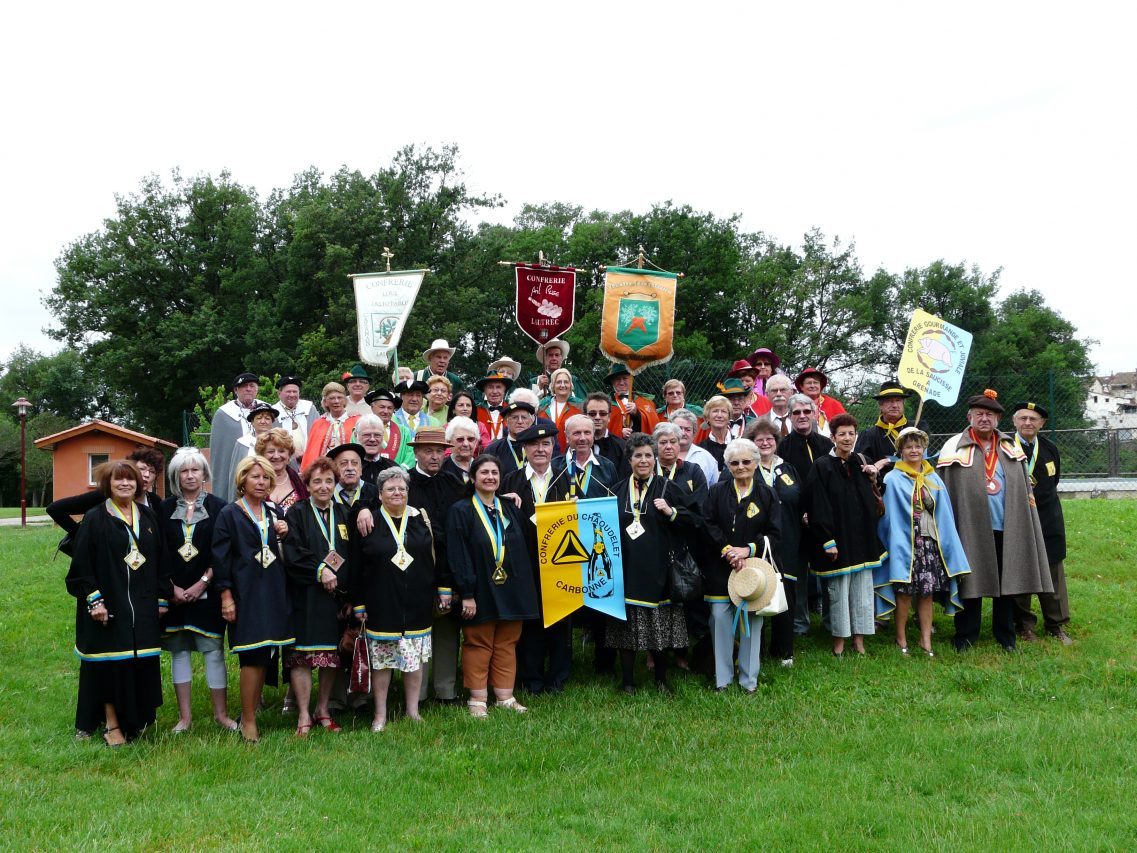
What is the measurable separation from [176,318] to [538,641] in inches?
1383

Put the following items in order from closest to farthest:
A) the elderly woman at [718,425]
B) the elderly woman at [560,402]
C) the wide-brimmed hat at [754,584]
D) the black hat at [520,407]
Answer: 1. the wide-brimmed hat at [754,584]
2. the black hat at [520,407]
3. the elderly woman at [718,425]
4. the elderly woman at [560,402]

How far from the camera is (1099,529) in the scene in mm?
12336

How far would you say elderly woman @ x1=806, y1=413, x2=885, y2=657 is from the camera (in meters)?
7.96

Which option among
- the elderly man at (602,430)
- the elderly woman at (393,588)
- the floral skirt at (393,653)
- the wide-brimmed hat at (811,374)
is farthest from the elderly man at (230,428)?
the wide-brimmed hat at (811,374)

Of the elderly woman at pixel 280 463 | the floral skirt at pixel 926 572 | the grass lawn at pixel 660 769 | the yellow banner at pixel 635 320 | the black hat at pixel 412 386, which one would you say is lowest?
the grass lawn at pixel 660 769

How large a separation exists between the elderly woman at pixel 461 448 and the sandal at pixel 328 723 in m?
1.97

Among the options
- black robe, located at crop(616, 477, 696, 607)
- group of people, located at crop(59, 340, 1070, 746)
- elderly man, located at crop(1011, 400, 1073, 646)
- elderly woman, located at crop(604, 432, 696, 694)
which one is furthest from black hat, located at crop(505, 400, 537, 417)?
elderly man, located at crop(1011, 400, 1073, 646)

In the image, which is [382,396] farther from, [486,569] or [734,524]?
[734,524]

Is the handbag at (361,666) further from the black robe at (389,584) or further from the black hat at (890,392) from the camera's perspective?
the black hat at (890,392)

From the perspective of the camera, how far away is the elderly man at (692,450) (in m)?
8.07

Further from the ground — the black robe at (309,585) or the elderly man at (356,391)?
the elderly man at (356,391)

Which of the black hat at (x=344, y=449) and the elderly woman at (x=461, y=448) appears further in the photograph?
the elderly woman at (x=461, y=448)

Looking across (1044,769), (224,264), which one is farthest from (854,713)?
(224,264)

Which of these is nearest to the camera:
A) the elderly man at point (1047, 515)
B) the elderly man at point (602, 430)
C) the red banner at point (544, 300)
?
the elderly man at point (602, 430)
